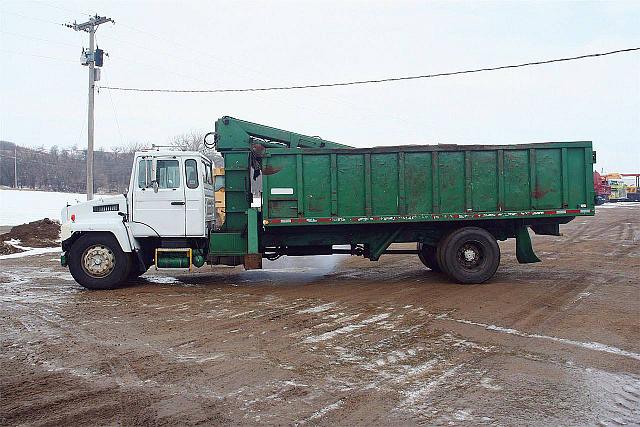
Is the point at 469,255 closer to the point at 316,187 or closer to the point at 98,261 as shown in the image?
the point at 316,187

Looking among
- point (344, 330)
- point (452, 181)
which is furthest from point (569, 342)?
point (452, 181)

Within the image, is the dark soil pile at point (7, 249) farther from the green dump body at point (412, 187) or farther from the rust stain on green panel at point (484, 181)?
the rust stain on green panel at point (484, 181)

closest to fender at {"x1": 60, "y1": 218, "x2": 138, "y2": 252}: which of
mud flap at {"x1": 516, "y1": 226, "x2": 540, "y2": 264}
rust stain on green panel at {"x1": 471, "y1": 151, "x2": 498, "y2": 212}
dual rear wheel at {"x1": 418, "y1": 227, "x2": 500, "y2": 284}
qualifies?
dual rear wheel at {"x1": 418, "y1": 227, "x2": 500, "y2": 284}

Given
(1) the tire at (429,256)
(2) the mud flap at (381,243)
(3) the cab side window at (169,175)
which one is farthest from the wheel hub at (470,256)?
(3) the cab side window at (169,175)

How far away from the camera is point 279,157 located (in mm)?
10898

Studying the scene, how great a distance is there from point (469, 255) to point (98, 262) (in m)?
7.41

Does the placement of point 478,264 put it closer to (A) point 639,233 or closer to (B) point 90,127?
(A) point 639,233

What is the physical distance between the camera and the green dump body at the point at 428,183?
10914 millimetres

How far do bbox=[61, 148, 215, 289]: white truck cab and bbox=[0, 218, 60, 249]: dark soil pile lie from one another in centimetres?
1066

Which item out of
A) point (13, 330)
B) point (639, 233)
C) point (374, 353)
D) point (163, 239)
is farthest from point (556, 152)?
point (639, 233)

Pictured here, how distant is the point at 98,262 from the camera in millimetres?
10797

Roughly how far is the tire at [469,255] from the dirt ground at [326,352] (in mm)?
365

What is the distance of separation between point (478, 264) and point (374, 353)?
18.4ft

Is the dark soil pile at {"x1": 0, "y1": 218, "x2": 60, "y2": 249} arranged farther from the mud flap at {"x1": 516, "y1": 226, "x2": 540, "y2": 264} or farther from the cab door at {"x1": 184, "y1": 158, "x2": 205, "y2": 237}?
the mud flap at {"x1": 516, "y1": 226, "x2": 540, "y2": 264}
